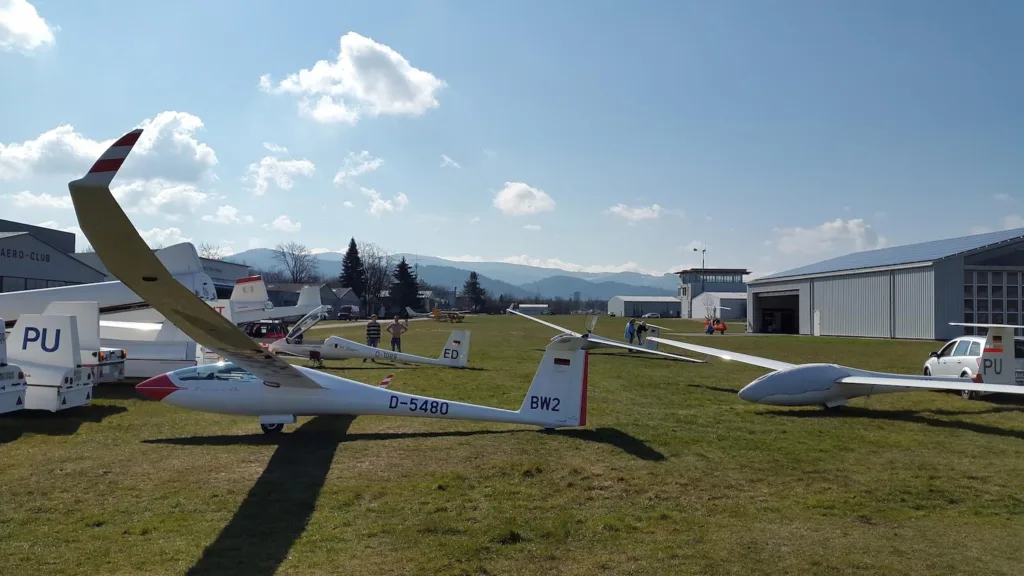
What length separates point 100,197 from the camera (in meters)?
4.27

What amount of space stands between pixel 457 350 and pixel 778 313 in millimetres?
48844

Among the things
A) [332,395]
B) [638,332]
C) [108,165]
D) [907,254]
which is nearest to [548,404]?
[332,395]

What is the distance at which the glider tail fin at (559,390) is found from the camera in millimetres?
9570

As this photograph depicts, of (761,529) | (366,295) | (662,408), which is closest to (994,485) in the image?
(761,529)

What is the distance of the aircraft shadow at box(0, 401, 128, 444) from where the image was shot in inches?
397

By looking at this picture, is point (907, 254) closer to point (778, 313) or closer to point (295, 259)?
point (778, 313)

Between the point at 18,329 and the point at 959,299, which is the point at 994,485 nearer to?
the point at 18,329

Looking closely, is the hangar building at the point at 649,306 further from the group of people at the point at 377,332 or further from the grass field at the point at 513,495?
the grass field at the point at 513,495

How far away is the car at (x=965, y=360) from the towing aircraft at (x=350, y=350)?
13360 mm

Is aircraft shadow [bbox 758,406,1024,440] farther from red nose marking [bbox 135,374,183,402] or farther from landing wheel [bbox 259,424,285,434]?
red nose marking [bbox 135,374,183,402]

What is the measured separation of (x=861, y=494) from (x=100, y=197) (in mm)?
8378

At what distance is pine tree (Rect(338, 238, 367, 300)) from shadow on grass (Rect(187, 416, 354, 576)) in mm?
99011

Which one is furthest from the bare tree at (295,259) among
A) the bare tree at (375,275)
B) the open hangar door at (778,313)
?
the open hangar door at (778,313)

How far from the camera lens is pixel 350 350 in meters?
21.1
